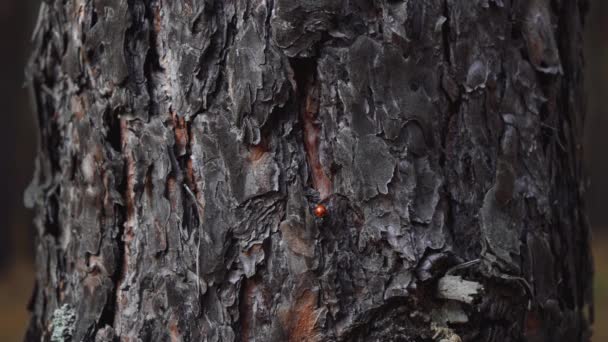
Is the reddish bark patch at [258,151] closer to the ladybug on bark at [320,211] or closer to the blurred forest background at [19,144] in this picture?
the ladybug on bark at [320,211]

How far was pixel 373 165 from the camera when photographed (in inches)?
42.1

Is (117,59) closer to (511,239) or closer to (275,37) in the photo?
(275,37)

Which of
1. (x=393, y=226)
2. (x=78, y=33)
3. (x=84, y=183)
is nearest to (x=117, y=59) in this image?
(x=78, y=33)

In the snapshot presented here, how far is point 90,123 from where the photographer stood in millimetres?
1226

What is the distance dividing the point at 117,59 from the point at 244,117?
24 cm

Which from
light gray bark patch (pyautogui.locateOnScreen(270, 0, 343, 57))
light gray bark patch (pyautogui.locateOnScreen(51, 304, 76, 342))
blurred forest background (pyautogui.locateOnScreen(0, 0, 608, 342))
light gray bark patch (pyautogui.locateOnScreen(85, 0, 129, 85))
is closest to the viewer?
light gray bark patch (pyautogui.locateOnScreen(270, 0, 343, 57))

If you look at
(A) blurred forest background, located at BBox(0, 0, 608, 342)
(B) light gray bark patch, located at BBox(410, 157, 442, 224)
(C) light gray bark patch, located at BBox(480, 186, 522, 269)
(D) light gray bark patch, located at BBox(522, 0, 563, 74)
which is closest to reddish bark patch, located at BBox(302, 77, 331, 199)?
(B) light gray bark patch, located at BBox(410, 157, 442, 224)

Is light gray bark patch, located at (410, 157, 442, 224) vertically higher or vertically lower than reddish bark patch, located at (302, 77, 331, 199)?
lower

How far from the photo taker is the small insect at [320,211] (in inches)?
42.3

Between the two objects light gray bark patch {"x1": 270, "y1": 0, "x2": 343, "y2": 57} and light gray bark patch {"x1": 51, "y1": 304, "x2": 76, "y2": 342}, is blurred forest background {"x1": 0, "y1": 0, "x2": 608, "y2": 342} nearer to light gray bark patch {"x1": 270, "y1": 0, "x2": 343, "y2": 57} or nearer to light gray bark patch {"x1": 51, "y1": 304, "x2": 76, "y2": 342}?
light gray bark patch {"x1": 51, "y1": 304, "x2": 76, "y2": 342}

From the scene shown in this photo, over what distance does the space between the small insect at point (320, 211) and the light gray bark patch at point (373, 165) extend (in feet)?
0.20

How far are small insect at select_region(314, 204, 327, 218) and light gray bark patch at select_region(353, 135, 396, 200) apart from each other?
60 millimetres

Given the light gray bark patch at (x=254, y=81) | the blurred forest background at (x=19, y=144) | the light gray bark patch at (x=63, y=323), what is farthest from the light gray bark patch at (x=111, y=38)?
the blurred forest background at (x=19, y=144)

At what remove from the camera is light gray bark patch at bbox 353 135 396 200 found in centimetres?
107
